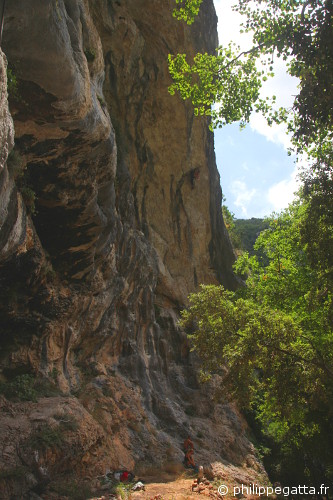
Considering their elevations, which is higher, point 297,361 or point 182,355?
point 182,355

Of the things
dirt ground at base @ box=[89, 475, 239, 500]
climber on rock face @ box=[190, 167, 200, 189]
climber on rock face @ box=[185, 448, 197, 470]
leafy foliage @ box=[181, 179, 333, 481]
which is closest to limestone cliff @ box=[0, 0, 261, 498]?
climber on rock face @ box=[190, 167, 200, 189]

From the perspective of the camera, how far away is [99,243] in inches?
543

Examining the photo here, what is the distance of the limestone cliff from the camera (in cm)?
847

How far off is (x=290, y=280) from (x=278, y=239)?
2.92m

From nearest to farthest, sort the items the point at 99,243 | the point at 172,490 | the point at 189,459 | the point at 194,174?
1. the point at 172,490
2. the point at 99,243
3. the point at 189,459
4. the point at 194,174

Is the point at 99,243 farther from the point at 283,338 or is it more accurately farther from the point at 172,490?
the point at 172,490

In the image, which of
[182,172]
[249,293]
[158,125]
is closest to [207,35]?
[158,125]

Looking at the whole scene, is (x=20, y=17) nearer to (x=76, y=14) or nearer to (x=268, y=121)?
(x=76, y=14)

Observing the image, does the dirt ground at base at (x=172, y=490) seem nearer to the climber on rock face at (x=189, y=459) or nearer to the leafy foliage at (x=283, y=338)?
the climber on rock face at (x=189, y=459)

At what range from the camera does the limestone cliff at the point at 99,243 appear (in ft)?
27.8

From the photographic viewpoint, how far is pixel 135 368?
56.1ft

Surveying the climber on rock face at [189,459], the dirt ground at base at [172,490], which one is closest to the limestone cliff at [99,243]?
the climber on rock face at [189,459]

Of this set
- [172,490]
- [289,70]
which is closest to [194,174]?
[289,70]

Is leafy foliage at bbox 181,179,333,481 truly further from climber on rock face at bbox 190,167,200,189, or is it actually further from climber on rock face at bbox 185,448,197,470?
climber on rock face at bbox 190,167,200,189
